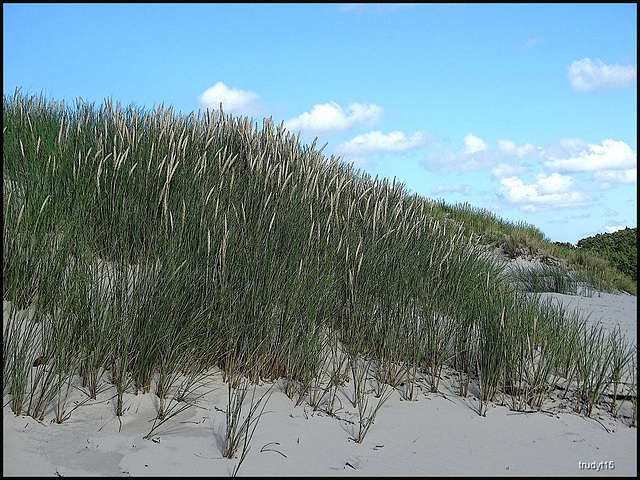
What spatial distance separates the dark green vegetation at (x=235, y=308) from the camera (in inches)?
127

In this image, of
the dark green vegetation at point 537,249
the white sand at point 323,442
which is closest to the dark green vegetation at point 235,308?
the white sand at point 323,442

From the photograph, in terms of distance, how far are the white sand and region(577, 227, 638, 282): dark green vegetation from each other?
778cm

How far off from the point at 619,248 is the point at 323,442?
12.6m

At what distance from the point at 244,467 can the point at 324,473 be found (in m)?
0.37

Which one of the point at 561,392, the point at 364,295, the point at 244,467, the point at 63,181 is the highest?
the point at 63,181

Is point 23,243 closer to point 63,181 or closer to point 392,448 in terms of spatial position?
point 63,181

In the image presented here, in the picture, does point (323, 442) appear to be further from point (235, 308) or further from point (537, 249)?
point (537, 249)

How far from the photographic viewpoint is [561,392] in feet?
12.7

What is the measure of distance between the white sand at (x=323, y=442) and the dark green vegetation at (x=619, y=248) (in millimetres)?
7776

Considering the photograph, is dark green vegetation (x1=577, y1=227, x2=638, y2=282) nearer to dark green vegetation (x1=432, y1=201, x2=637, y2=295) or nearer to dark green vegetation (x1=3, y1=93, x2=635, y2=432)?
dark green vegetation (x1=432, y1=201, x2=637, y2=295)

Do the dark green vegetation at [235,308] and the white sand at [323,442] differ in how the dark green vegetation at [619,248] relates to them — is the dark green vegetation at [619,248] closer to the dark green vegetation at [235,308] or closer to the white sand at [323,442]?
the dark green vegetation at [235,308]

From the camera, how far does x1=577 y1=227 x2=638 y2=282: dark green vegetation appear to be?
11602 mm

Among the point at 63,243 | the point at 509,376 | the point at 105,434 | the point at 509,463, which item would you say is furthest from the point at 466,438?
the point at 63,243

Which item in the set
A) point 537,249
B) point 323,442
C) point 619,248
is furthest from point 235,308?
point 619,248
